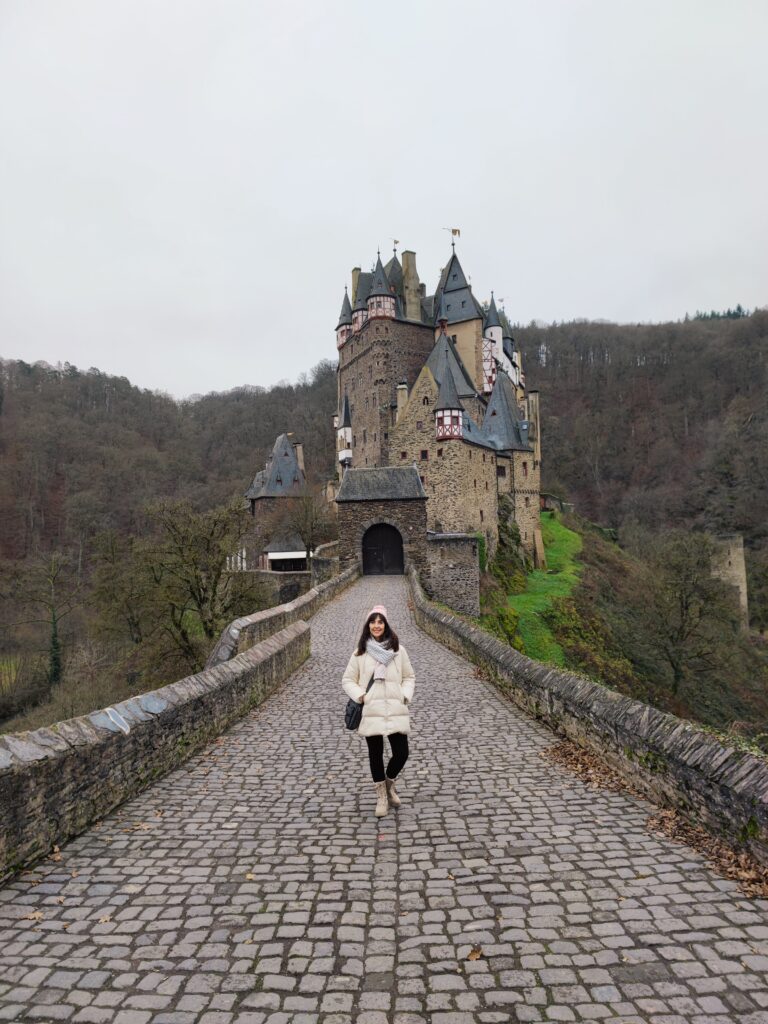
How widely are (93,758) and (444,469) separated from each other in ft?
97.4

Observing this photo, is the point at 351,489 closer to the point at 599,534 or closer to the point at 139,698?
the point at 139,698

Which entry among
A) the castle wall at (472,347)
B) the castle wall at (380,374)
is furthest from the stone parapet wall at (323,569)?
the castle wall at (472,347)

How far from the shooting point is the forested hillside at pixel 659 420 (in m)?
60.6

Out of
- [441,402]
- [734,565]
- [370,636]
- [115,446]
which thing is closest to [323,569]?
[441,402]

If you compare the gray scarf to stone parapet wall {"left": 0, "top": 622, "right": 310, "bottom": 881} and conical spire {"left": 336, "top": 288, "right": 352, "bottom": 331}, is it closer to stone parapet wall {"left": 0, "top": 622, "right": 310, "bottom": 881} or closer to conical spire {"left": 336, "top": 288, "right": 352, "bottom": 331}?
stone parapet wall {"left": 0, "top": 622, "right": 310, "bottom": 881}

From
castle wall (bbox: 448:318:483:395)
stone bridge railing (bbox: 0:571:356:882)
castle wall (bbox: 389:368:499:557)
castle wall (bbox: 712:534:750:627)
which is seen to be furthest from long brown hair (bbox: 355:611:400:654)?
castle wall (bbox: 712:534:750:627)

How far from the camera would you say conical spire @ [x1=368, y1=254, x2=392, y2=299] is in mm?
48750

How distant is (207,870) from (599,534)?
5707 centimetres

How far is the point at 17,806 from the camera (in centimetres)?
388

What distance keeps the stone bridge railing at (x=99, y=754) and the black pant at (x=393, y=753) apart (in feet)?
6.79

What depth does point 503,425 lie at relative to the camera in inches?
1597

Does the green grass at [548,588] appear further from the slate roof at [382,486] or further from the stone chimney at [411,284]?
the stone chimney at [411,284]

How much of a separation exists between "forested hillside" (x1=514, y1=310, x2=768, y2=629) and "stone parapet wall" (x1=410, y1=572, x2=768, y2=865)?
5232 cm

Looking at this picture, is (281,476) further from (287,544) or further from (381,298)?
(381,298)
